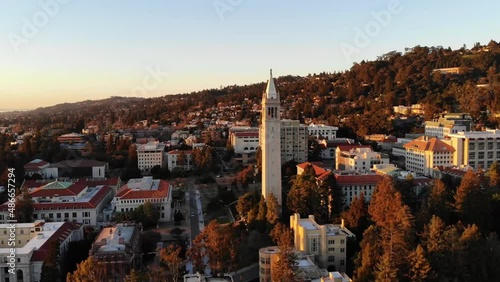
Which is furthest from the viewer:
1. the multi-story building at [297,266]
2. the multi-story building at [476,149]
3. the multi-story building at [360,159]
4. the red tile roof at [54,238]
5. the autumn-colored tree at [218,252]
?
the multi-story building at [360,159]

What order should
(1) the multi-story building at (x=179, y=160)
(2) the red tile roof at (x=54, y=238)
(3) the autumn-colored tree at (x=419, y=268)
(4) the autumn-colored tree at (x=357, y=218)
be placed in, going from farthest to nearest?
(1) the multi-story building at (x=179, y=160), (4) the autumn-colored tree at (x=357, y=218), (2) the red tile roof at (x=54, y=238), (3) the autumn-colored tree at (x=419, y=268)

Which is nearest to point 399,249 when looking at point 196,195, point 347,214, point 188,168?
point 347,214

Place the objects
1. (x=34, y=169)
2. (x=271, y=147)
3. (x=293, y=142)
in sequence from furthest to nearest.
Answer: (x=293, y=142) → (x=34, y=169) → (x=271, y=147)

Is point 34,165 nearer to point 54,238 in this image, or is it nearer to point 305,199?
point 54,238

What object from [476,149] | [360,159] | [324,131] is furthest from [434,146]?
[324,131]

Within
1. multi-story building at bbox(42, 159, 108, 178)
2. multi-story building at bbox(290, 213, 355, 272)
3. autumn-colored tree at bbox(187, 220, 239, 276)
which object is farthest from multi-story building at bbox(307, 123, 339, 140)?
autumn-colored tree at bbox(187, 220, 239, 276)

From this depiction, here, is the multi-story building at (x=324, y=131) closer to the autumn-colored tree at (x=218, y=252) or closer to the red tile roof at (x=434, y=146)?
the red tile roof at (x=434, y=146)

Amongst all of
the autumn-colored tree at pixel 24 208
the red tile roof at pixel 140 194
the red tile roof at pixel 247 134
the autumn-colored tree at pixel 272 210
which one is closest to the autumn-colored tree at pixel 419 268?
the autumn-colored tree at pixel 272 210
